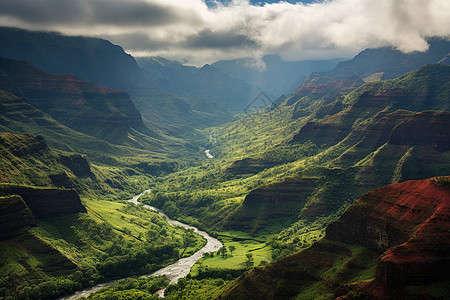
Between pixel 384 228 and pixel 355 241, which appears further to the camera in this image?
pixel 355 241

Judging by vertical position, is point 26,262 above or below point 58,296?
above

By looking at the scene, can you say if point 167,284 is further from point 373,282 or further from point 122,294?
point 373,282

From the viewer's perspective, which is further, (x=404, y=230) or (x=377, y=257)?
(x=377, y=257)

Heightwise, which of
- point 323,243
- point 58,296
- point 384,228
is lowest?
point 58,296

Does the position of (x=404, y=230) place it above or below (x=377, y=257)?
above

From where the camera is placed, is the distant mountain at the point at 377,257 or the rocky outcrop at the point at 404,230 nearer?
the distant mountain at the point at 377,257

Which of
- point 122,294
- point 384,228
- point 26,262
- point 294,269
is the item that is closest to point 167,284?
point 122,294

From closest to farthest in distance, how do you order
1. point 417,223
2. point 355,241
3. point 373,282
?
point 373,282, point 417,223, point 355,241

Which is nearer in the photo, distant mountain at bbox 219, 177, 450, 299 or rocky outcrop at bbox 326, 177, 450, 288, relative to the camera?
distant mountain at bbox 219, 177, 450, 299
